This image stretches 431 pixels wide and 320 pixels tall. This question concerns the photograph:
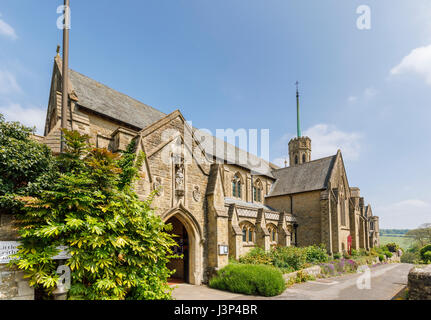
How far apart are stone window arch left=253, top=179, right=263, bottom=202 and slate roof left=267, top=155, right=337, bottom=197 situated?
Result: 139 centimetres

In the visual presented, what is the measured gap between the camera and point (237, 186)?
1134 inches

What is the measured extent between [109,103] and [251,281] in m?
14.5

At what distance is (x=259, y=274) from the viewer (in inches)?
498

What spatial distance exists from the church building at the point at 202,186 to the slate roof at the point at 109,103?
10 centimetres

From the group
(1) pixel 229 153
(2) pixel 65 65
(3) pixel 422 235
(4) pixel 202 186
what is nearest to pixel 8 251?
(2) pixel 65 65

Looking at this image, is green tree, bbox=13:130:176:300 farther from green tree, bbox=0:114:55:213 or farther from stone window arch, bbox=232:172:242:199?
stone window arch, bbox=232:172:242:199

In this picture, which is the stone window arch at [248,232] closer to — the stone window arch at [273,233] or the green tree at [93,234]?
the stone window arch at [273,233]

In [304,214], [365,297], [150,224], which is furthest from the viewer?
[304,214]

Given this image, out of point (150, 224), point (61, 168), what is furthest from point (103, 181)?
point (150, 224)

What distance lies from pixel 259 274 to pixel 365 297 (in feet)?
16.8

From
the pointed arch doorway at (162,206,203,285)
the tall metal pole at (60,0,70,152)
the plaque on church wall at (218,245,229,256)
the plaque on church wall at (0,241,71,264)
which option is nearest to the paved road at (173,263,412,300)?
the pointed arch doorway at (162,206,203,285)

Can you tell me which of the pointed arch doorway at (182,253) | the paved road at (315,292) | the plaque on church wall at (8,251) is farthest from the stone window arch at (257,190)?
the plaque on church wall at (8,251)

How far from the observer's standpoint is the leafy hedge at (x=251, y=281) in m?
12.3
